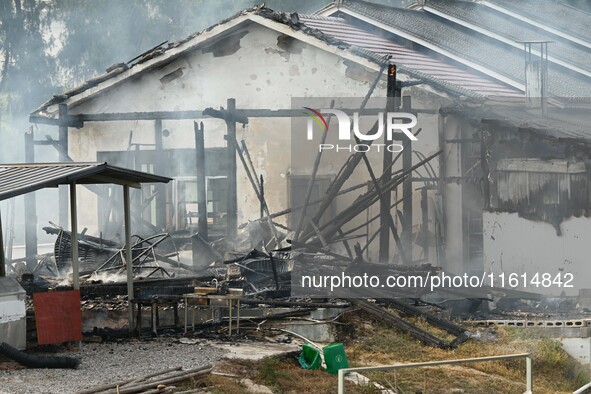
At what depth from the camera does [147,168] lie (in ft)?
90.4

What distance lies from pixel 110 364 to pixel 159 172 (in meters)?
13.0

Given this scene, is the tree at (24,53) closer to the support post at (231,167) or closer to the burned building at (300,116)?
the burned building at (300,116)

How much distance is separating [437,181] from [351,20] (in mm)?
8455

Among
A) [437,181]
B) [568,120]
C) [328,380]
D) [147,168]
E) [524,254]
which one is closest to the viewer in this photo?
[328,380]

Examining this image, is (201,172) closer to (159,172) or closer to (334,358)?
(159,172)

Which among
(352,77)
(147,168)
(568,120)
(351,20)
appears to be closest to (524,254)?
(568,120)

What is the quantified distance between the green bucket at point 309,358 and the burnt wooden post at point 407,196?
7.84 metres

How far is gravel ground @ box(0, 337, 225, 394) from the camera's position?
13.1 meters

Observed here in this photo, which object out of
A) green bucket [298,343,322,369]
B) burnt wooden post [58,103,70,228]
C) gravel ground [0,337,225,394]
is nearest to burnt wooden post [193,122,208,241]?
burnt wooden post [58,103,70,228]

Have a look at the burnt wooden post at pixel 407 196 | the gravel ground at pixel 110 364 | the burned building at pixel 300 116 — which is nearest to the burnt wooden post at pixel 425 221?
the burned building at pixel 300 116

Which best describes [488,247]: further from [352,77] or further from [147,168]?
[147,168]

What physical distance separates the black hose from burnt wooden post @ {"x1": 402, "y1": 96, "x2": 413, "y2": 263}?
9.91 metres

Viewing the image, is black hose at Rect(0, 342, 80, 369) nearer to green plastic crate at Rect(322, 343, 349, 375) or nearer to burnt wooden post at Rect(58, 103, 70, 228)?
green plastic crate at Rect(322, 343, 349, 375)

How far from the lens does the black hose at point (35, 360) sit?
46.1 feet
